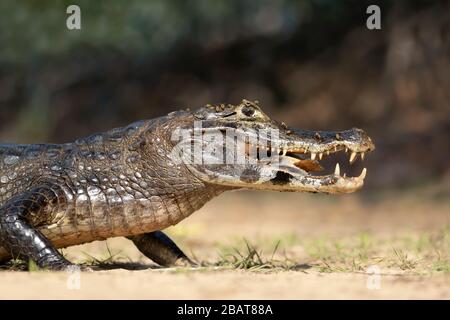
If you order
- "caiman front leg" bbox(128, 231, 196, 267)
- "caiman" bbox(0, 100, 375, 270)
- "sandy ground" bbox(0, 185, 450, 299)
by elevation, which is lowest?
"caiman front leg" bbox(128, 231, 196, 267)

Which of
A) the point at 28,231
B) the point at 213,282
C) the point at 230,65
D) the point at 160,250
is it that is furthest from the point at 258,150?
the point at 230,65

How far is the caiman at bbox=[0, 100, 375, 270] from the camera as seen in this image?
5637mm

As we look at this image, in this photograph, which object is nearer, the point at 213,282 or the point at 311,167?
the point at 213,282

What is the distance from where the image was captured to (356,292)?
4.35 meters

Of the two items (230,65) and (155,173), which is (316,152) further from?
(230,65)

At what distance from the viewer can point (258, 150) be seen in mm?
5816

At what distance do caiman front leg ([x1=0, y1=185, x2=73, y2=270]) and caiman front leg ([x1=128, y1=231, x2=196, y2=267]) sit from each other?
120cm

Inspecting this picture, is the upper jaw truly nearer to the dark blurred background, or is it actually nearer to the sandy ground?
the sandy ground

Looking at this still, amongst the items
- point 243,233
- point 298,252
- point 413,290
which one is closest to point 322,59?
point 243,233

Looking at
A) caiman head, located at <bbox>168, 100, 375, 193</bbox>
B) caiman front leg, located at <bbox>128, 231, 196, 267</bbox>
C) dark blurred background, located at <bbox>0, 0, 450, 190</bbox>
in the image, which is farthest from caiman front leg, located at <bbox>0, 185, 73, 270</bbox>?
dark blurred background, located at <bbox>0, 0, 450, 190</bbox>

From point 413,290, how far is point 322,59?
1524 centimetres

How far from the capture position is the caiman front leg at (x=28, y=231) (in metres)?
5.27

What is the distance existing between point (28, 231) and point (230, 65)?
15379 mm
